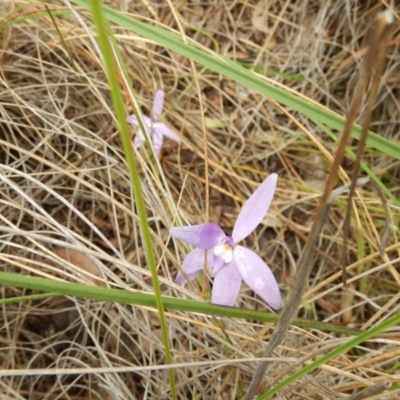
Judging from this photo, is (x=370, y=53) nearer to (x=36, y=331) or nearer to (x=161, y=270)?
(x=161, y=270)

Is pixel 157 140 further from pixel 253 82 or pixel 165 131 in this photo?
pixel 253 82

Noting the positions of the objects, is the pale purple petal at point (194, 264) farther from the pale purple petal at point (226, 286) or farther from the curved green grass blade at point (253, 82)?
the curved green grass blade at point (253, 82)

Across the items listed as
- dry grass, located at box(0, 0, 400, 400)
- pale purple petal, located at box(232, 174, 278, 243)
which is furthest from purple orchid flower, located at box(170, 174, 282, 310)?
dry grass, located at box(0, 0, 400, 400)

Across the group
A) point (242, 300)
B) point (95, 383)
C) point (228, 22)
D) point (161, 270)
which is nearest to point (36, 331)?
point (95, 383)

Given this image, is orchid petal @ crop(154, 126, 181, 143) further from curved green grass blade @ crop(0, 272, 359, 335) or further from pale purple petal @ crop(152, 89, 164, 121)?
curved green grass blade @ crop(0, 272, 359, 335)

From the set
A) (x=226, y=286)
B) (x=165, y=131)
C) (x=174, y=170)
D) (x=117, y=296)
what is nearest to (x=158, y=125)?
(x=165, y=131)

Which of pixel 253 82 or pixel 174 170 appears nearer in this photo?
pixel 253 82
